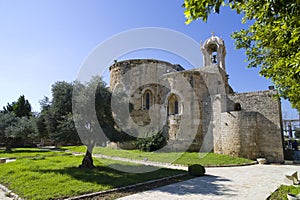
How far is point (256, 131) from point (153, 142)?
9258mm

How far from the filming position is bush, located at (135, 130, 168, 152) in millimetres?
20406

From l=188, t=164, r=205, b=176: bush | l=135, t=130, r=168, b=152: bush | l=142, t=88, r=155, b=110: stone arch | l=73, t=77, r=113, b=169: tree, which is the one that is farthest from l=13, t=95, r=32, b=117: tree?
l=188, t=164, r=205, b=176: bush

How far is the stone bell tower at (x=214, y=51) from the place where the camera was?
2203 centimetres

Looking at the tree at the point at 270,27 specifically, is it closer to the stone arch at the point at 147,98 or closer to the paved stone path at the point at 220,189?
the paved stone path at the point at 220,189

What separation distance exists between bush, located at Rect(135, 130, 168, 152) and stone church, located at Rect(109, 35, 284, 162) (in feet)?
1.74

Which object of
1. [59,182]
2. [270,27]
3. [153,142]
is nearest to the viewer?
[270,27]

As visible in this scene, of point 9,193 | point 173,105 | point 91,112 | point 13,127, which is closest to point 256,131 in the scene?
point 173,105

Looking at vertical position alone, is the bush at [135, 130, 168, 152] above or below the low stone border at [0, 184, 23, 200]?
above

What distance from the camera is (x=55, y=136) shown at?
11.9 meters

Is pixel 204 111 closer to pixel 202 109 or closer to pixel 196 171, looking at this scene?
pixel 202 109

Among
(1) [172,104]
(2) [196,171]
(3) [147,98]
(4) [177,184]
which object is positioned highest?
(3) [147,98]

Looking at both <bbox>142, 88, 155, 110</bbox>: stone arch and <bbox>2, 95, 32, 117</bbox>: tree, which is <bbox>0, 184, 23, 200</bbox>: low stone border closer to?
<bbox>142, 88, 155, 110</bbox>: stone arch

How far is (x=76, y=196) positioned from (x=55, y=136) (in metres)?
5.88

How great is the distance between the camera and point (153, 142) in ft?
67.3
